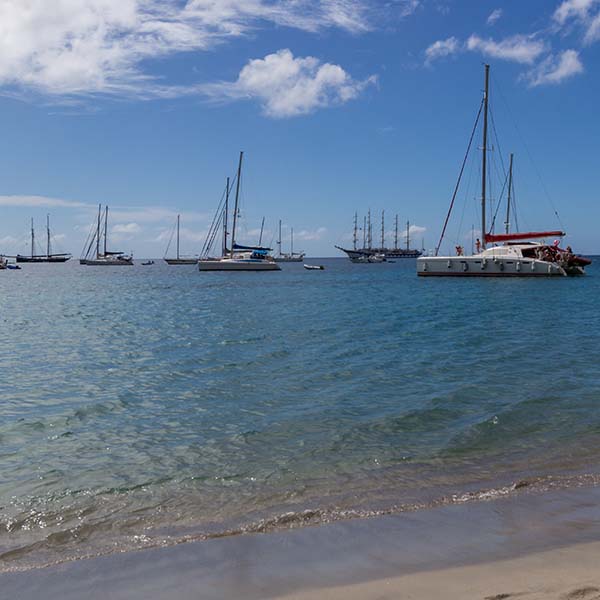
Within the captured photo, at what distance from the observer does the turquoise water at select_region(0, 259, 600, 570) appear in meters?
7.09

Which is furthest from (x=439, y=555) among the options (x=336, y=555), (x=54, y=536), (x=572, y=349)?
(x=572, y=349)

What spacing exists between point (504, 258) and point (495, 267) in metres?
1.29

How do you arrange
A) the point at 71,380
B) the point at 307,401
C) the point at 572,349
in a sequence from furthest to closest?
the point at 572,349 → the point at 71,380 → the point at 307,401

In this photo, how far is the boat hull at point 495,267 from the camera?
199 feet

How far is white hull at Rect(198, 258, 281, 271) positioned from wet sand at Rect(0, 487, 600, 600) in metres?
88.9

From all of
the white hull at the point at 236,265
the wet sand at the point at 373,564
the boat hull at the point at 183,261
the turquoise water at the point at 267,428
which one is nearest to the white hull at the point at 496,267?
the white hull at the point at 236,265

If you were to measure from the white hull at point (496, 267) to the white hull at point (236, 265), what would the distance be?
38.3 meters

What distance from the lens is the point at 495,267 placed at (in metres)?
61.4

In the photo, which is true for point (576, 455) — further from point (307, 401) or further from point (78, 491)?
point (78, 491)

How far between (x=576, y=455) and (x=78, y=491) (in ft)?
23.4

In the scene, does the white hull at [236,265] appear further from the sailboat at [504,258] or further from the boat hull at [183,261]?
the boat hull at [183,261]

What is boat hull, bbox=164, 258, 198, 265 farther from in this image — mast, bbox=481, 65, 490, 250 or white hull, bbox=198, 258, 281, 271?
mast, bbox=481, 65, 490, 250

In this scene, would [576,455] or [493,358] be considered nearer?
[576,455]

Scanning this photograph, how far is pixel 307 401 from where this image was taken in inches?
496
